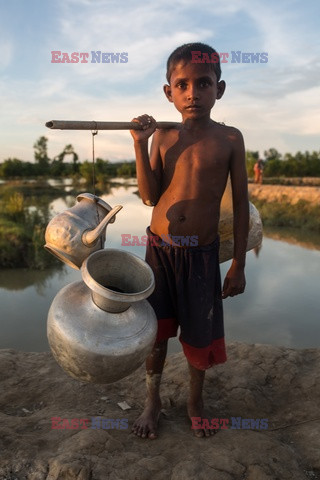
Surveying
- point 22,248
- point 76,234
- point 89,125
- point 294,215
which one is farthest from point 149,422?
point 294,215

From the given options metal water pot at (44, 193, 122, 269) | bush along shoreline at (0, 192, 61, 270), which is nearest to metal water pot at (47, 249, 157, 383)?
metal water pot at (44, 193, 122, 269)

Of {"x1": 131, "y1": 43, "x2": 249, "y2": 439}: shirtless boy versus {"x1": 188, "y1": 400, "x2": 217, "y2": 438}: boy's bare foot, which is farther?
{"x1": 188, "y1": 400, "x2": 217, "y2": 438}: boy's bare foot

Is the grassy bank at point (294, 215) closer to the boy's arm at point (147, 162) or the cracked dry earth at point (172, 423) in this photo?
the cracked dry earth at point (172, 423)

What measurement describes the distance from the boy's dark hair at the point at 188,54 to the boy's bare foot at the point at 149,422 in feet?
5.50

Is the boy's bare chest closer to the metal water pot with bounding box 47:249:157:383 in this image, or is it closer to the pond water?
the metal water pot with bounding box 47:249:157:383

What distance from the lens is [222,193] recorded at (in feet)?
6.58

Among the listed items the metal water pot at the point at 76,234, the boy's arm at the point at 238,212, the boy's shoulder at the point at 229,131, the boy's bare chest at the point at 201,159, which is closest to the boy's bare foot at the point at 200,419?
the boy's arm at the point at 238,212

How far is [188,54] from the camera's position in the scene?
1.77m

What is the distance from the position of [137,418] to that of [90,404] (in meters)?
0.43

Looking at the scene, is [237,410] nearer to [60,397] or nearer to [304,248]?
[60,397]

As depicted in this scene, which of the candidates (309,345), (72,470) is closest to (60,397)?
(72,470)

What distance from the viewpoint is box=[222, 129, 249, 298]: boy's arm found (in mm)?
1941

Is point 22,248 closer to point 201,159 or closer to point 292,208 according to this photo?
point 201,159

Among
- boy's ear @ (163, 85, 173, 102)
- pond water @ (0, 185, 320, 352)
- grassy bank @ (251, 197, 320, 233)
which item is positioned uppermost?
boy's ear @ (163, 85, 173, 102)
